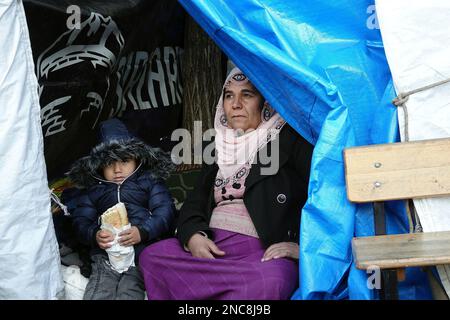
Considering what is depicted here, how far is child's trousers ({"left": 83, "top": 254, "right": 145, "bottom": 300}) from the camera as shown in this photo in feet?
11.2

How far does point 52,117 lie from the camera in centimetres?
411

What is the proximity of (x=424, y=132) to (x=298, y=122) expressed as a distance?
1.88 feet

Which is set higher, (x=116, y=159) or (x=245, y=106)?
(x=245, y=106)

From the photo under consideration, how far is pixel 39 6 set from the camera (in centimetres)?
370

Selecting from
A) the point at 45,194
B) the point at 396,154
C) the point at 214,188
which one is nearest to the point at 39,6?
the point at 45,194

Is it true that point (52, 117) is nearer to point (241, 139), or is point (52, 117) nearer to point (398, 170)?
point (241, 139)

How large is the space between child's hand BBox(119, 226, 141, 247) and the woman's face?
2.38 feet

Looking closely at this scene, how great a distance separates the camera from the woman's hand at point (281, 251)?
10.7 feet

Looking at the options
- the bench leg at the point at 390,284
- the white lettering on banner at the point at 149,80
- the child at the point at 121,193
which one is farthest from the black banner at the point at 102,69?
the bench leg at the point at 390,284

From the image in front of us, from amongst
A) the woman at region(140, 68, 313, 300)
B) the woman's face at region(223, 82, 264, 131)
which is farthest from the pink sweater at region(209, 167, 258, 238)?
the woman's face at region(223, 82, 264, 131)

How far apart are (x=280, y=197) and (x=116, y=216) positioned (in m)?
0.80

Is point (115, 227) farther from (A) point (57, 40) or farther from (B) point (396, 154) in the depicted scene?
(B) point (396, 154)

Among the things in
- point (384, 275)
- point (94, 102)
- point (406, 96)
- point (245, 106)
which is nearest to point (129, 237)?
point (245, 106)

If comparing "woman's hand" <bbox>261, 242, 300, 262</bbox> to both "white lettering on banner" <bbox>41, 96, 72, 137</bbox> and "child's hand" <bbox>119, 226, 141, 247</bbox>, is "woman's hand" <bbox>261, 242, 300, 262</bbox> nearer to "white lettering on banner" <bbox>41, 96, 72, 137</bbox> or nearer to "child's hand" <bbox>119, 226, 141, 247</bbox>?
"child's hand" <bbox>119, 226, 141, 247</bbox>
